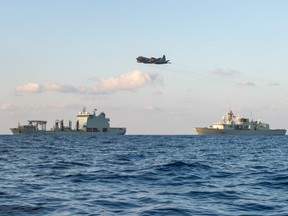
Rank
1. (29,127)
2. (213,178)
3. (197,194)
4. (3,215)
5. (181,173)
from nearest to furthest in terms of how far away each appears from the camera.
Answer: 1. (3,215)
2. (197,194)
3. (213,178)
4. (181,173)
5. (29,127)

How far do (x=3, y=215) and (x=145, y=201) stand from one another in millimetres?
5273

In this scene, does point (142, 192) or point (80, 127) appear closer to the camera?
point (142, 192)

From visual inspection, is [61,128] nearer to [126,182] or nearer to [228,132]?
[228,132]

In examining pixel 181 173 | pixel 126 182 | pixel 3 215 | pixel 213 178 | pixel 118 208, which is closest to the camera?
pixel 3 215

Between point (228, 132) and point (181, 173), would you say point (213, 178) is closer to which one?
point (181, 173)

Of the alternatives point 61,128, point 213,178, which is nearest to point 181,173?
point 213,178

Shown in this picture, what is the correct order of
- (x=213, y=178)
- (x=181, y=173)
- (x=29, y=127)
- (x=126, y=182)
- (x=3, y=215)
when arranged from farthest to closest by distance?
(x=29, y=127) < (x=181, y=173) < (x=213, y=178) < (x=126, y=182) < (x=3, y=215)

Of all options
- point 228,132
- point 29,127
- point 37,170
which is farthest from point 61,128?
point 37,170

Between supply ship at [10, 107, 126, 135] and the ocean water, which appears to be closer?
the ocean water

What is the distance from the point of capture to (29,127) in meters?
186

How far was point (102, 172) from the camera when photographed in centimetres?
2677

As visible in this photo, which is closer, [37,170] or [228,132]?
[37,170]

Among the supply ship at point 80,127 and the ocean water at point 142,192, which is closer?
the ocean water at point 142,192

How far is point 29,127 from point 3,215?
177047 millimetres
